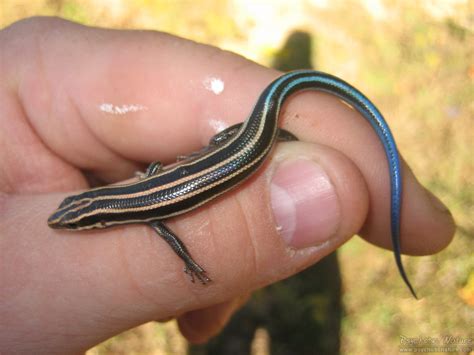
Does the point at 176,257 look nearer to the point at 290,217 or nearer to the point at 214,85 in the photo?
the point at 290,217

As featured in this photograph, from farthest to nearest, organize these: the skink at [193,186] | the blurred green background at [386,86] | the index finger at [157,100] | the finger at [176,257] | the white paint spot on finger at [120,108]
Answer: the blurred green background at [386,86]
the white paint spot on finger at [120,108]
the index finger at [157,100]
the skink at [193,186]
the finger at [176,257]

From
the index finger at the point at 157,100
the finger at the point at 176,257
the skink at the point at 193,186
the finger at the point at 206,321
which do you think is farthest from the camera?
the finger at the point at 206,321

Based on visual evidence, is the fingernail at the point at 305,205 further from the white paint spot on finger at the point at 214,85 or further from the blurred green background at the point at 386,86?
the blurred green background at the point at 386,86

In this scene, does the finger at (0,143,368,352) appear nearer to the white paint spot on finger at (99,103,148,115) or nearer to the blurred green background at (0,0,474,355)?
the white paint spot on finger at (99,103,148,115)

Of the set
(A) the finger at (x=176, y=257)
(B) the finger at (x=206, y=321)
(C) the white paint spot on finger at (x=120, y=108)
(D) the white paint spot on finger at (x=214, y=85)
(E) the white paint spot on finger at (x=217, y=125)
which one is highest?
(D) the white paint spot on finger at (x=214, y=85)

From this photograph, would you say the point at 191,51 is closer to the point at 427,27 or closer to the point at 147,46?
the point at 147,46

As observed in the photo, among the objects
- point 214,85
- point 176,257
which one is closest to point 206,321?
point 176,257

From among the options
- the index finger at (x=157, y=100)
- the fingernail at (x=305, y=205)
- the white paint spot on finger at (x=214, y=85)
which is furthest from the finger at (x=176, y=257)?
the white paint spot on finger at (x=214, y=85)
